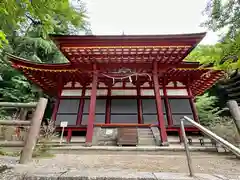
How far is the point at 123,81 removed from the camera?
772 cm

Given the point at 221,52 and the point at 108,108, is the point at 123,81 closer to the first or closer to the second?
the point at 108,108

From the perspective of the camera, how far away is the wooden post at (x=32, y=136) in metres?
→ 2.12

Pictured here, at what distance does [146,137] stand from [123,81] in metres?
3.35

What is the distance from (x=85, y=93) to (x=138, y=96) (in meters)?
2.73

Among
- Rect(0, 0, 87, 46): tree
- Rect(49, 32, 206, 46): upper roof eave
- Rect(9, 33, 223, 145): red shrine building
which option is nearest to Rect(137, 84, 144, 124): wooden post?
Rect(9, 33, 223, 145): red shrine building

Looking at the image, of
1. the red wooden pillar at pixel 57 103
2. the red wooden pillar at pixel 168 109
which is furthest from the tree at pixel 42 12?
the red wooden pillar at pixel 168 109

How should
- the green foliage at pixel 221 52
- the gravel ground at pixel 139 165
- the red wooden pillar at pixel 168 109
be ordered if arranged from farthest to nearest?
the red wooden pillar at pixel 168 109
the gravel ground at pixel 139 165
the green foliage at pixel 221 52

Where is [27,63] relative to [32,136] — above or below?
above

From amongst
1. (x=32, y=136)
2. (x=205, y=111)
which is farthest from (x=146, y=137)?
(x=205, y=111)

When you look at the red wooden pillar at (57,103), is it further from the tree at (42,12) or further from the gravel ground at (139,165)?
the tree at (42,12)

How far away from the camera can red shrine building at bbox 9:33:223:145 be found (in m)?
5.05

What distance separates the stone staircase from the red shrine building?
0.66ft

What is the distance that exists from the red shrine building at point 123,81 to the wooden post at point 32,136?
264 cm

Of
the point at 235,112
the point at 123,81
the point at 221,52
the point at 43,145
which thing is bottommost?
the point at 43,145
